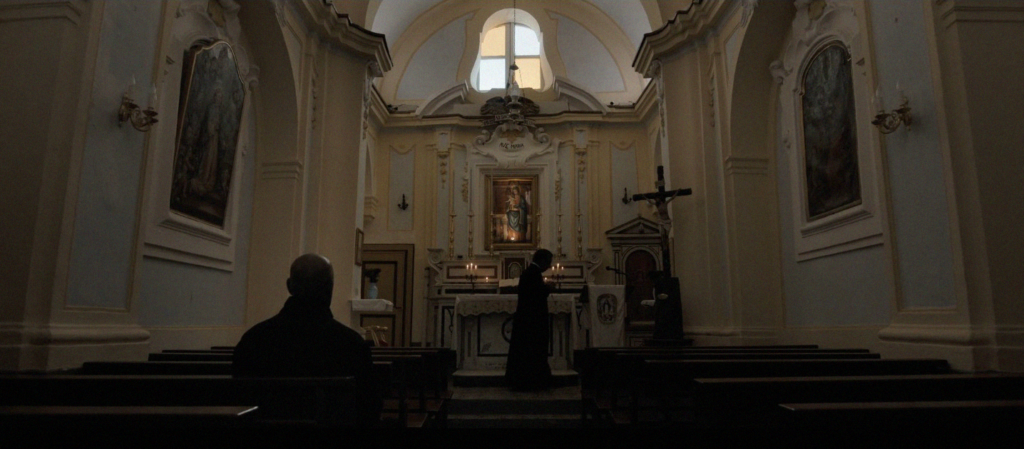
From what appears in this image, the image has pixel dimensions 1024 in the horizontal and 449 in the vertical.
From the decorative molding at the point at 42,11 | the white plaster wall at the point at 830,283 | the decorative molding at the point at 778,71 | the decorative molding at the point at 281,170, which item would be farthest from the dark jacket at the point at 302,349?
the decorative molding at the point at 778,71

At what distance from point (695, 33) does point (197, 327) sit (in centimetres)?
677

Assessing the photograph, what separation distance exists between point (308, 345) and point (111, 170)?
225 cm

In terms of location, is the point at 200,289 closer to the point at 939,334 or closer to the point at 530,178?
the point at 939,334

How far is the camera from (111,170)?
3793mm

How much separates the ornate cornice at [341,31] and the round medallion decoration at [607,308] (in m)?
4.50

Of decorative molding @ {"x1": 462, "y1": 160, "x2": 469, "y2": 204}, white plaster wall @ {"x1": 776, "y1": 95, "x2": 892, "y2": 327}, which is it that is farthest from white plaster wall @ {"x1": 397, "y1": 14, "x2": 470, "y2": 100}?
white plaster wall @ {"x1": 776, "y1": 95, "x2": 892, "y2": 327}

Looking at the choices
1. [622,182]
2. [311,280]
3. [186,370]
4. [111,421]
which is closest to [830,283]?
[311,280]

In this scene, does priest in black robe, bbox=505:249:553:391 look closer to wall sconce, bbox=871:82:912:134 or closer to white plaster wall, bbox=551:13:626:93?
wall sconce, bbox=871:82:912:134

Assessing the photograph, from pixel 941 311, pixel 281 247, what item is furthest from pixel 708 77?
pixel 281 247

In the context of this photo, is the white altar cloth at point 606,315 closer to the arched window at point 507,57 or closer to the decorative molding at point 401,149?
the decorative molding at point 401,149

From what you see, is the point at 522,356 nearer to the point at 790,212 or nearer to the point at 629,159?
the point at 790,212

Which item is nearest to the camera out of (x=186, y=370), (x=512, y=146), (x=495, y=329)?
(x=186, y=370)

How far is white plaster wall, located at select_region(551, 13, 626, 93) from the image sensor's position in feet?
44.4

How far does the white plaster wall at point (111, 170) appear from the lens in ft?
11.7
